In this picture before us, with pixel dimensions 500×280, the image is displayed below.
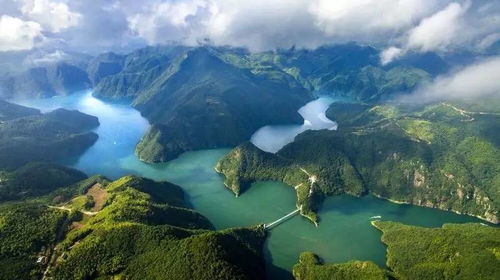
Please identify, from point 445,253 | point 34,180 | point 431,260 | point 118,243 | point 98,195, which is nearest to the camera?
point 118,243

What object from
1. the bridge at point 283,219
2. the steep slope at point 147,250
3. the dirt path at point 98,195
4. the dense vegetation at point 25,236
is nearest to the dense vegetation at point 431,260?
the steep slope at point 147,250

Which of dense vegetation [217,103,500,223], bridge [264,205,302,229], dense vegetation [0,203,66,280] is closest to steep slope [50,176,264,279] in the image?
dense vegetation [0,203,66,280]

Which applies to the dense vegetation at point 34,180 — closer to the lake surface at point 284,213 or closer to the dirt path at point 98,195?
the dirt path at point 98,195

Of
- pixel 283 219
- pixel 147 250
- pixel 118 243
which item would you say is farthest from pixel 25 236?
pixel 283 219

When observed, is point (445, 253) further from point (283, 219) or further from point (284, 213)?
point (284, 213)

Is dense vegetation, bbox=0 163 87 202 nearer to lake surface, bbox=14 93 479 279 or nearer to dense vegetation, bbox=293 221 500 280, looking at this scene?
lake surface, bbox=14 93 479 279

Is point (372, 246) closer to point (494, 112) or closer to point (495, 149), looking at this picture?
point (495, 149)

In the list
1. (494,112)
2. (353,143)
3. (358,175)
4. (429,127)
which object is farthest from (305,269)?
(494,112)
